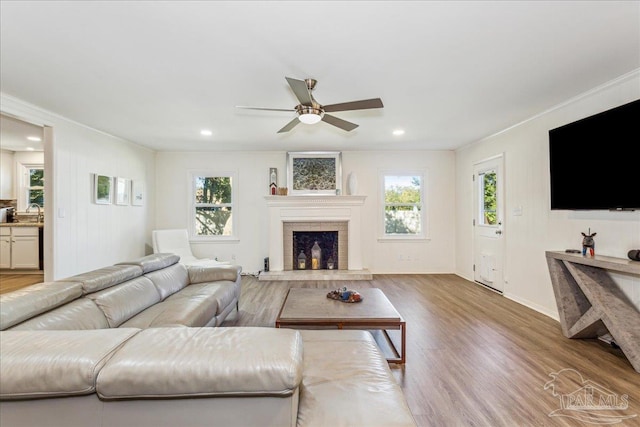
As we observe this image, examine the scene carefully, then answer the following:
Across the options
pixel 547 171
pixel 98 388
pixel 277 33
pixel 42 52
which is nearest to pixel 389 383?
pixel 98 388

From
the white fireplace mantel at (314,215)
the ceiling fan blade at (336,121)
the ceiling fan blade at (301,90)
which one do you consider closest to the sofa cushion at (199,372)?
the ceiling fan blade at (301,90)

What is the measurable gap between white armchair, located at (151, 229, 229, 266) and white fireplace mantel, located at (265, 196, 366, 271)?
3.32ft

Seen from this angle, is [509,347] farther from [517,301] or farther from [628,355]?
[517,301]

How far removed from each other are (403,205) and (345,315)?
150 inches

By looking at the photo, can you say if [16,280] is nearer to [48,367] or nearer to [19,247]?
[19,247]

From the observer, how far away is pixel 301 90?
7.20ft

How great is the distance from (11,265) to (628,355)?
28.2ft

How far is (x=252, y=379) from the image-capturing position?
89 centimetres

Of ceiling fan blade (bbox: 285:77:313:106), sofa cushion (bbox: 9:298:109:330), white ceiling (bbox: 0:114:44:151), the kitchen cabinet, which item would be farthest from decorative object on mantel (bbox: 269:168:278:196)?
the kitchen cabinet

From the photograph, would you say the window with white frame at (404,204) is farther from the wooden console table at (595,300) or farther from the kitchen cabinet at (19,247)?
the kitchen cabinet at (19,247)

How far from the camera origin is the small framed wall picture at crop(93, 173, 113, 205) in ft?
13.9

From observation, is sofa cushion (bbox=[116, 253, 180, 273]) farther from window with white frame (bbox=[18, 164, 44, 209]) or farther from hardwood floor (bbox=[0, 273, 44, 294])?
window with white frame (bbox=[18, 164, 44, 209])

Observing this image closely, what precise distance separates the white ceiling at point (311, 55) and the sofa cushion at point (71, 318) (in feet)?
5.82

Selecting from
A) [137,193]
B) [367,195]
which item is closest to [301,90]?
[367,195]
